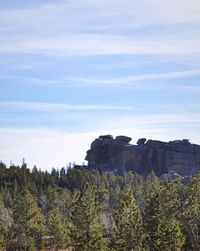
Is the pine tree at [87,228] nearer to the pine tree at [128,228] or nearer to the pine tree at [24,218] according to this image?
the pine tree at [128,228]

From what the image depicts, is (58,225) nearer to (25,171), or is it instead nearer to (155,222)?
(155,222)

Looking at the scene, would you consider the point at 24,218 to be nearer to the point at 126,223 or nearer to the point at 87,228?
the point at 87,228

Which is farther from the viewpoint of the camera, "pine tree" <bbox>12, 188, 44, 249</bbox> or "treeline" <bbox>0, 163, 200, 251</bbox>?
"pine tree" <bbox>12, 188, 44, 249</bbox>

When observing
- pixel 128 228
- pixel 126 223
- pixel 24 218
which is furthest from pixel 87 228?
pixel 24 218

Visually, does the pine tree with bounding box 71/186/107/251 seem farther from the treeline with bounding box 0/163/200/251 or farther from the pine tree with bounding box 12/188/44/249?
the pine tree with bounding box 12/188/44/249

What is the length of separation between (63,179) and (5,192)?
36.3 m

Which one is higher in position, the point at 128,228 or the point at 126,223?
the point at 126,223

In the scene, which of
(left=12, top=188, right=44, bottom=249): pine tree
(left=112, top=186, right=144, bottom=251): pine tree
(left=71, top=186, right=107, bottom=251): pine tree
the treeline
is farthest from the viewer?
(left=12, top=188, right=44, bottom=249): pine tree

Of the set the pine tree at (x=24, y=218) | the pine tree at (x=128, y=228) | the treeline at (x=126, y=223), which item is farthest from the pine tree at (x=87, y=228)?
the pine tree at (x=24, y=218)

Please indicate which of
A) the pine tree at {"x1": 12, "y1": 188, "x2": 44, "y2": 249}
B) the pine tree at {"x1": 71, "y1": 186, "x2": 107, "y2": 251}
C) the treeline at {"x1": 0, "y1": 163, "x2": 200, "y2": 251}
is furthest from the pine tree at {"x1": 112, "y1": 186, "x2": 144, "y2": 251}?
the pine tree at {"x1": 12, "y1": 188, "x2": 44, "y2": 249}

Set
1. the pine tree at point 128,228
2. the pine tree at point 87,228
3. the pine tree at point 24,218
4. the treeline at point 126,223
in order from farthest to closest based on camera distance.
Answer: the pine tree at point 24,218, the pine tree at point 87,228, the pine tree at point 128,228, the treeline at point 126,223

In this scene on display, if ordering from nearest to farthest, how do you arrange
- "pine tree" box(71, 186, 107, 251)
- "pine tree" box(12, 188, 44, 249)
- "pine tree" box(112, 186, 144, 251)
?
"pine tree" box(112, 186, 144, 251) < "pine tree" box(71, 186, 107, 251) < "pine tree" box(12, 188, 44, 249)

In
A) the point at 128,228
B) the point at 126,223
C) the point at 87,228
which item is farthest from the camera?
the point at 87,228

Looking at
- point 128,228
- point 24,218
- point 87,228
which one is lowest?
point 128,228
